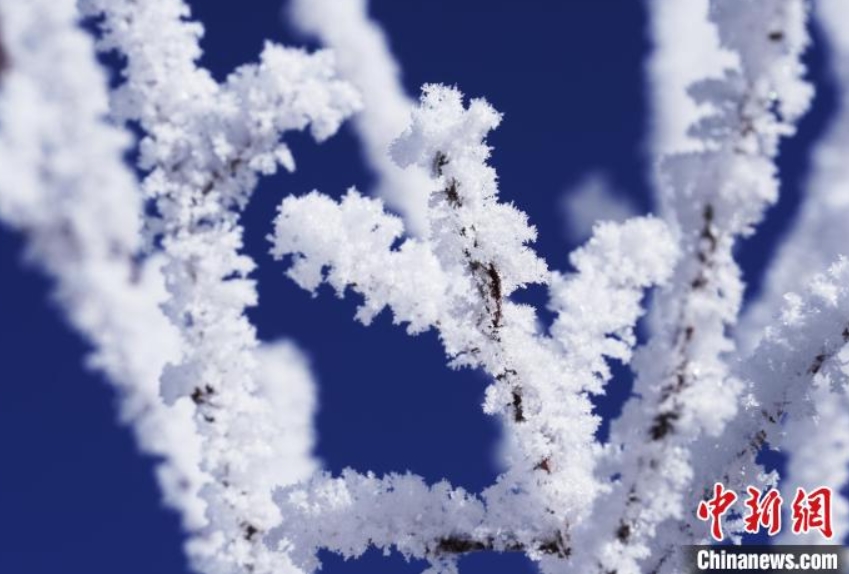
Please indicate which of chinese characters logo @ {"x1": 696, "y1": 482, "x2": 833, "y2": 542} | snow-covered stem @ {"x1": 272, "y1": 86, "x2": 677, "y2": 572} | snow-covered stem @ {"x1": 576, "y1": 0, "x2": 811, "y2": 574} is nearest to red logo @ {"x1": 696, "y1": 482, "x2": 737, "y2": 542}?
chinese characters logo @ {"x1": 696, "y1": 482, "x2": 833, "y2": 542}

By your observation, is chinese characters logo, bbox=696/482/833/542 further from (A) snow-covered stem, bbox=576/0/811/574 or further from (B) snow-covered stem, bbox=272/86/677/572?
(A) snow-covered stem, bbox=576/0/811/574

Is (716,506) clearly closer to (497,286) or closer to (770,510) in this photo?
(770,510)

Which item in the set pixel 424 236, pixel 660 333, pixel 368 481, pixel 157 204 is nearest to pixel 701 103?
pixel 660 333

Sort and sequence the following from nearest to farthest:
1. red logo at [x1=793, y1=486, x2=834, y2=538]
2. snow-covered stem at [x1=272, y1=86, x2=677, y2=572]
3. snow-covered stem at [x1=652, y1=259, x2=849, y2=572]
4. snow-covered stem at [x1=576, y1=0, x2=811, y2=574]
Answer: snow-covered stem at [x1=576, y1=0, x2=811, y2=574] → snow-covered stem at [x1=272, y1=86, x2=677, y2=572] → snow-covered stem at [x1=652, y1=259, x2=849, y2=572] → red logo at [x1=793, y1=486, x2=834, y2=538]

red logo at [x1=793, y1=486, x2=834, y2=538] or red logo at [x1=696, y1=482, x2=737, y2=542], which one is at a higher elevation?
red logo at [x1=793, y1=486, x2=834, y2=538]

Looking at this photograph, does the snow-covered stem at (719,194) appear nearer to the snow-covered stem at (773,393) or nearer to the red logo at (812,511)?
the snow-covered stem at (773,393)

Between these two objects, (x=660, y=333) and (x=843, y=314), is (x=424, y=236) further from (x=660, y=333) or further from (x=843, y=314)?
(x=843, y=314)
